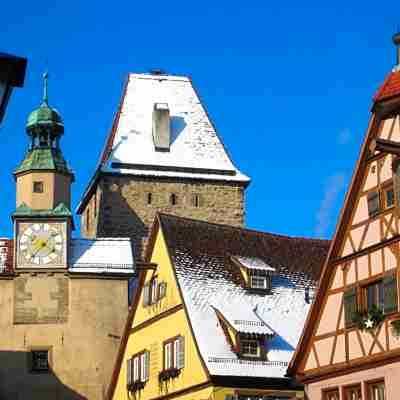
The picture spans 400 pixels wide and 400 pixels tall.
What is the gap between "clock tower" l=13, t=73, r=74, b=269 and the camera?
4538cm

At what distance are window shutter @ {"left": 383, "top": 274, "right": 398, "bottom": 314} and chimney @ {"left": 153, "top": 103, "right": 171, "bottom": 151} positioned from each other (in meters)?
43.4

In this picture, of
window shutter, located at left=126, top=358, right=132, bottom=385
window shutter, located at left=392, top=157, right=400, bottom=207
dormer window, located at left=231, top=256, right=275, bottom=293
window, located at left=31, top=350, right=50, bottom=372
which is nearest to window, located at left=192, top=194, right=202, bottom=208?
window, located at left=31, top=350, right=50, bottom=372

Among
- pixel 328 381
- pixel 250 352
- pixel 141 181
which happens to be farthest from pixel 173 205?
pixel 328 381

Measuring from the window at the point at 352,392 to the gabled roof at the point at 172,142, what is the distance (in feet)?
134

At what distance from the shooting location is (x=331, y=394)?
23000 millimetres

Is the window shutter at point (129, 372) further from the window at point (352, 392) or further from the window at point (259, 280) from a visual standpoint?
the window at point (352, 392)

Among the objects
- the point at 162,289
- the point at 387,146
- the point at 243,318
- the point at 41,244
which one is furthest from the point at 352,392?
the point at 41,244

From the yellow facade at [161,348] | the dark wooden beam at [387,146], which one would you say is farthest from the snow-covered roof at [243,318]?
the dark wooden beam at [387,146]

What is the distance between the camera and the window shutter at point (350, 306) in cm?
2178

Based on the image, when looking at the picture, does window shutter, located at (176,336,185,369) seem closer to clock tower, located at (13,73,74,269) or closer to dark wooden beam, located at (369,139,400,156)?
dark wooden beam, located at (369,139,400,156)

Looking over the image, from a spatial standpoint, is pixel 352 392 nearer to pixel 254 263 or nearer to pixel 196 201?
pixel 254 263

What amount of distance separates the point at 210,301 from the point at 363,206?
Result: 8.53m

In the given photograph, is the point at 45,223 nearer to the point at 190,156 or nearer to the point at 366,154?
the point at 190,156

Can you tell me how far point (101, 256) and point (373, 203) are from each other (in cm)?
2532
